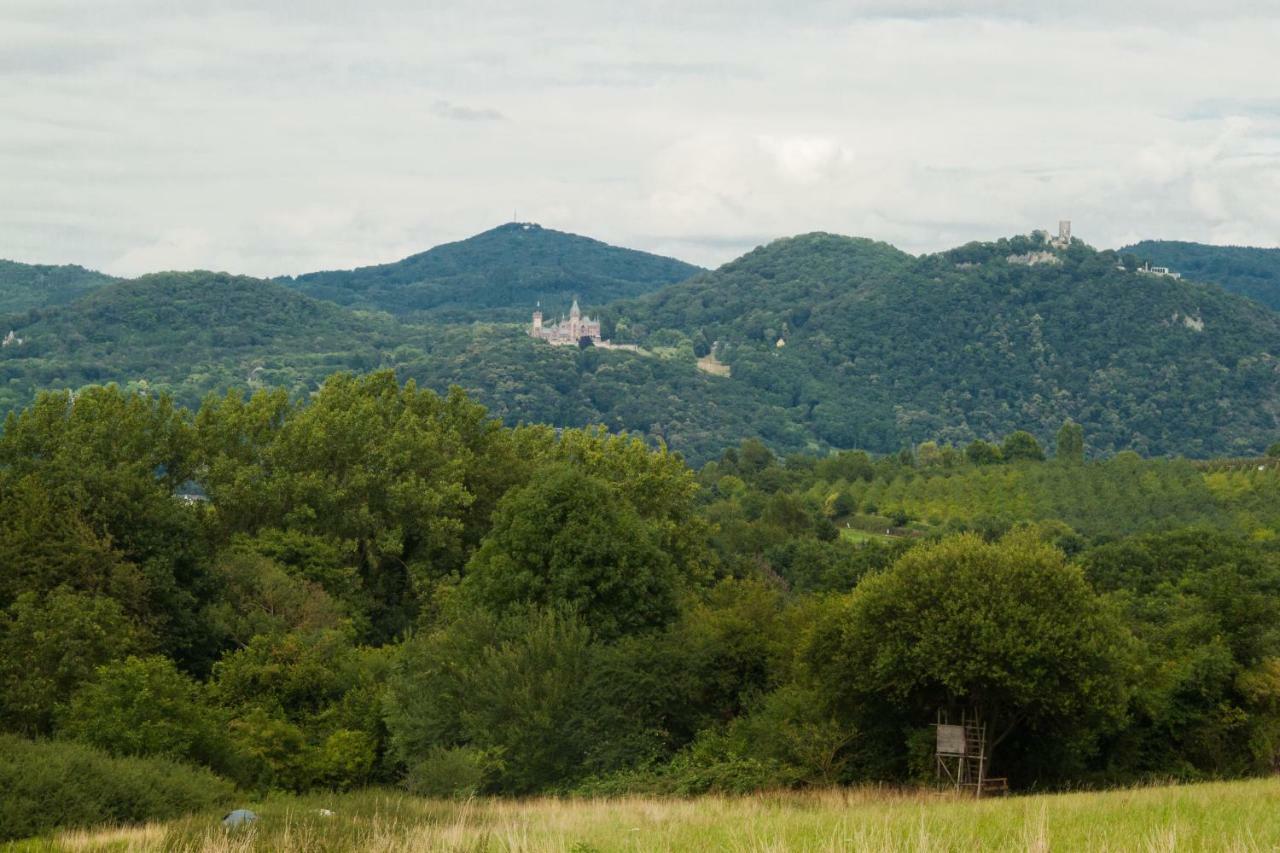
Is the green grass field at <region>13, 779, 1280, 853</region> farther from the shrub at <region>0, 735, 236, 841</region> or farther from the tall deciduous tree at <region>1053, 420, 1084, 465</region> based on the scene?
the tall deciduous tree at <region>1053, 420, 1084, 465</region>

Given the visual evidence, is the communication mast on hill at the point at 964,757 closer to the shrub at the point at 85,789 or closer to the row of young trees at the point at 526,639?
the row of young trees at the point at 526,639

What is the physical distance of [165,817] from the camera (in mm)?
22797

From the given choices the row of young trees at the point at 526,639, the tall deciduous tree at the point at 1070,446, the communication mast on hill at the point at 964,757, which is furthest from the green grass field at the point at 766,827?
the tall deciduous tree at the point at 1070,446

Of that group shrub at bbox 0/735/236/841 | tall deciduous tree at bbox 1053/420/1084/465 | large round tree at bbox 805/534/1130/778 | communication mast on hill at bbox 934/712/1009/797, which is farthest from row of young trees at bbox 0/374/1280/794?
tall deciduous tree at bbox 1053/420/1084/465

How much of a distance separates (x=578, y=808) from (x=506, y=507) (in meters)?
20.1

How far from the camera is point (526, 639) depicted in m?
33.5

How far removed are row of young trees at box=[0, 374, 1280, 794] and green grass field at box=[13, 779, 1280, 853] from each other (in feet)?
25.6

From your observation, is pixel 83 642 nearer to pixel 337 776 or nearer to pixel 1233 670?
pixel 337 776

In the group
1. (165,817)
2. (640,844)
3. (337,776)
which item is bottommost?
(337,776)

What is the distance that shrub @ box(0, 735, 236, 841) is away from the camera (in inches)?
867

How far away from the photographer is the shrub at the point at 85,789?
2202cm

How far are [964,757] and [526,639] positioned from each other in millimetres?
9909

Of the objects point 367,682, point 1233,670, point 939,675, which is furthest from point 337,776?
point 1233,670

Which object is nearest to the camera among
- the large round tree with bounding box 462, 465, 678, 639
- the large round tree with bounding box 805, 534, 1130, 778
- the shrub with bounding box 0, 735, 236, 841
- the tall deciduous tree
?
the shrub with bounding box 0, 735, 236, 841
